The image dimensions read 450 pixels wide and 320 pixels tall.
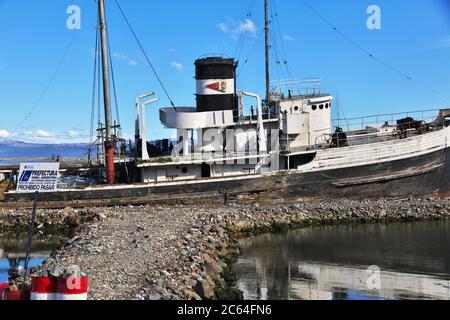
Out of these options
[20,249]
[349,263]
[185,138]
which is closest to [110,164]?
[185,138]

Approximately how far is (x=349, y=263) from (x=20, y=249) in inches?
458

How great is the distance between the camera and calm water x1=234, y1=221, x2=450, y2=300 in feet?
43.6

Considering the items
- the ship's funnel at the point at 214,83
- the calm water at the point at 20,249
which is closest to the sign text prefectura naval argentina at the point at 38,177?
the calm water at the point at 20,249

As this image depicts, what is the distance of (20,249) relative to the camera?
19219 millimetres

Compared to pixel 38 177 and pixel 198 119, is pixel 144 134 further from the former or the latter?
pixel 38 177

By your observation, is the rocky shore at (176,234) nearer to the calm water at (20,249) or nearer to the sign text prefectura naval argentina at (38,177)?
the calm water at (20,249)

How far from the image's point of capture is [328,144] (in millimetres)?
25141

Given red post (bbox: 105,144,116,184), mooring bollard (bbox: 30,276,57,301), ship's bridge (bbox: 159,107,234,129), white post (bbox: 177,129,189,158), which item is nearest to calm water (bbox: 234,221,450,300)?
mooring bollard (bbox: 30,276,57,301)

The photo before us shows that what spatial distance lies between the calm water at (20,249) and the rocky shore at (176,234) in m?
1.11

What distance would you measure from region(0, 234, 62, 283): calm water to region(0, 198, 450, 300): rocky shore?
1.11m

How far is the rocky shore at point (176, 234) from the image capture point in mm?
11391

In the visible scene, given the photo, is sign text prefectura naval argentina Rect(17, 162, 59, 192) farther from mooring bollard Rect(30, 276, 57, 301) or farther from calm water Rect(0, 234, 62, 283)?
mooring bollard Rect(30, 276, 57, 301)

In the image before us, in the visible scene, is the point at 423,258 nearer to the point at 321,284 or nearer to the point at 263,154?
the point at 321,284
